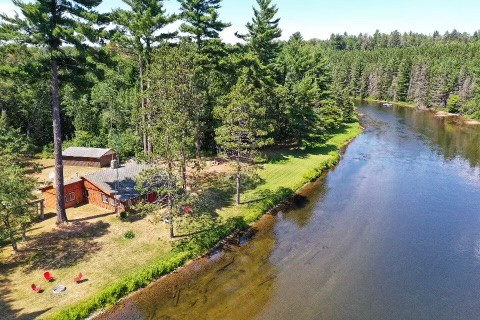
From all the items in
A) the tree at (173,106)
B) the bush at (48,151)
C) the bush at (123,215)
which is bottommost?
the bush at (123,215)

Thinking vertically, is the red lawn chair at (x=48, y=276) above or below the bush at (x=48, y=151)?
below

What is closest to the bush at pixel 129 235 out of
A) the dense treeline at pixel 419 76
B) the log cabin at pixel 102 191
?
the log cabin at pixel 102 191

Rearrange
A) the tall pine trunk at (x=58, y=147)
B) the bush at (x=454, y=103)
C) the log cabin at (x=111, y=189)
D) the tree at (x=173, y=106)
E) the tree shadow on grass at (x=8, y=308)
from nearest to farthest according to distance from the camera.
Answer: the tree shadow on grass at (x=8, y=308) < the tree at (x=173, y=106) < the tall pine trunk at (x=58, y=147) < the log cabin at (x=111, y=189) < the bush at (x=454, y=103)

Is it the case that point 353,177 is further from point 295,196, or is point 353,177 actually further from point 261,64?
point 261,64

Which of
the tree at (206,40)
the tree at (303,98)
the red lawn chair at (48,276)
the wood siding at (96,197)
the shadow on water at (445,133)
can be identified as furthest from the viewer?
the shadow on water at (445,133)

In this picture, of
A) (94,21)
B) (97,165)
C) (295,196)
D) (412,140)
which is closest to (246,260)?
(295,196)

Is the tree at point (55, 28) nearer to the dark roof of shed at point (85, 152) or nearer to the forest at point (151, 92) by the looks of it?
the forest at point (151, 92)
